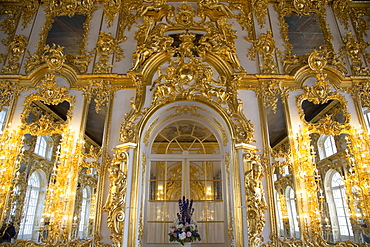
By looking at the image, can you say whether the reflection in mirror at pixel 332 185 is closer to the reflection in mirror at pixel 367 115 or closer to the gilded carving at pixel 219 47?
the reflection in mirror at pixel 367 115

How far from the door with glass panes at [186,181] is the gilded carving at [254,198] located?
3.04ft

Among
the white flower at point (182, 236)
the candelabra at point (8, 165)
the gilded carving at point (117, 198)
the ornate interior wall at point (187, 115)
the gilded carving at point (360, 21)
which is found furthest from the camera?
the gilded carving at point (360, 21)

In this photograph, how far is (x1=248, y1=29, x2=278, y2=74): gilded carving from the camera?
726 centimetres

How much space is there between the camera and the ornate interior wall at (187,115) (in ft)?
19.0

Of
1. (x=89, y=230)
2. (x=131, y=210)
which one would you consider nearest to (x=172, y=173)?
(x=131, y=210)

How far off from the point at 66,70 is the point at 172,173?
3.87 meters

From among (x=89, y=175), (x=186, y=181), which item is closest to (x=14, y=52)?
(x=89, y=175)

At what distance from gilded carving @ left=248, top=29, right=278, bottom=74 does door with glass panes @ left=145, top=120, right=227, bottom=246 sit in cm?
243

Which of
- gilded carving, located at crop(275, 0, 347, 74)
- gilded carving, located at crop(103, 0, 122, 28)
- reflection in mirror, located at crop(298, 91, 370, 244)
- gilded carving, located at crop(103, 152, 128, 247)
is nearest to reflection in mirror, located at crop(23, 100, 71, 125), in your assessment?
gilded carving, located at crop(103, 152, 128, 247)

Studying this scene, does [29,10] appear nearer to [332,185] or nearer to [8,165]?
[8,165]

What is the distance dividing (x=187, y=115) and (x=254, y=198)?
2723 millimetres

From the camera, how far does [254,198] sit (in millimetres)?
5734

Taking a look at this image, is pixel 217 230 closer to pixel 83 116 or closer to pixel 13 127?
pixel 83 116

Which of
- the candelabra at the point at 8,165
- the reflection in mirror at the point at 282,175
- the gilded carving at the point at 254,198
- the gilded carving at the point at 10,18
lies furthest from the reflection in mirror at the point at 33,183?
the reflection in mirror at the point at 282,175
